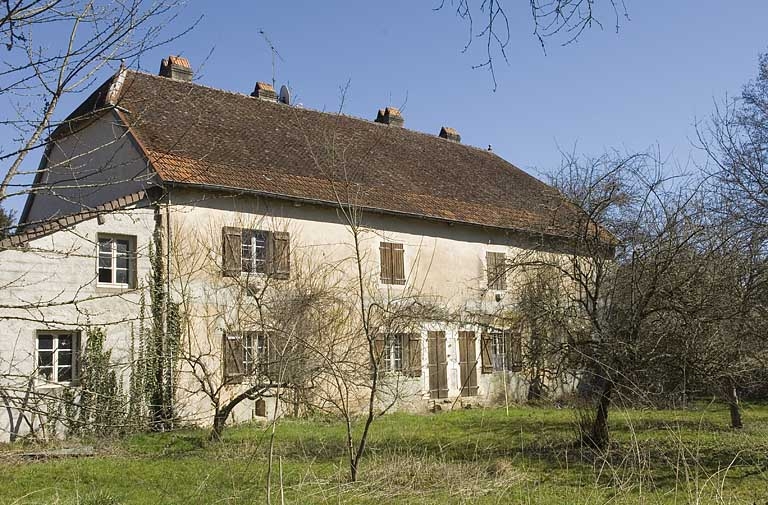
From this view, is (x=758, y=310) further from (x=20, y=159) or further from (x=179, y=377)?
(x=179, y=377)

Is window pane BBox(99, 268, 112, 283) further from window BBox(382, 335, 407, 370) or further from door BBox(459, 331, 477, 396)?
door BBox(459, 331, 477, 396)

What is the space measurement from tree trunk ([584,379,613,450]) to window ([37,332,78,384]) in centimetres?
922

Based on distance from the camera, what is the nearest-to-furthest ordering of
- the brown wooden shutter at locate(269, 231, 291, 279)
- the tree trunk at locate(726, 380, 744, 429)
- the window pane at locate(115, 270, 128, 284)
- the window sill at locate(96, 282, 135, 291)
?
1. the tree trunk at locate(726, 380, 744, 429)
2. the window sill at locate(96, 282, 135, 291)
3. the window pane at locate(115, 270, 128, 284)
4. the brown wooden shutter at locate(269, 231, 291, 279)

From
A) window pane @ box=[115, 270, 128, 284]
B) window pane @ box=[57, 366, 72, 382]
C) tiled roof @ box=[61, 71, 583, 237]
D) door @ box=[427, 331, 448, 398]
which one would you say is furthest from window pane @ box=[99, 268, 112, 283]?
door @ box=[427, 331, 448, 398]

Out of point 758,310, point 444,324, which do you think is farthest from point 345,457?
point 444,324

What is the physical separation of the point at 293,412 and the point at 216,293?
3181 millimetres

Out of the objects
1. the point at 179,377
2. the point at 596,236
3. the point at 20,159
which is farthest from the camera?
the point at 179,377

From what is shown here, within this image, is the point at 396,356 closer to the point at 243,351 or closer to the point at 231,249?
the point at 243,351

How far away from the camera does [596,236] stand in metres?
11.5

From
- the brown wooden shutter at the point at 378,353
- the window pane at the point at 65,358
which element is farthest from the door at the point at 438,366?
the window pane at the point at 65,358

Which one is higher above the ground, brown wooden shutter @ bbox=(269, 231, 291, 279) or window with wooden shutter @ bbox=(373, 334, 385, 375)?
brown wooden shutter @ bbox=(269, 231, 291, 279)

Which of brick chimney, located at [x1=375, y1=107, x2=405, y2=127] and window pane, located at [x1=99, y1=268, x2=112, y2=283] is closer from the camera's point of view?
window pane, located at [x1=99, y1=268, x2=112, y2=283]

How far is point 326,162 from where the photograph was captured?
17.1m

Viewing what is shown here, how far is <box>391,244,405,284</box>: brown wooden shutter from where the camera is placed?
62.3ft
